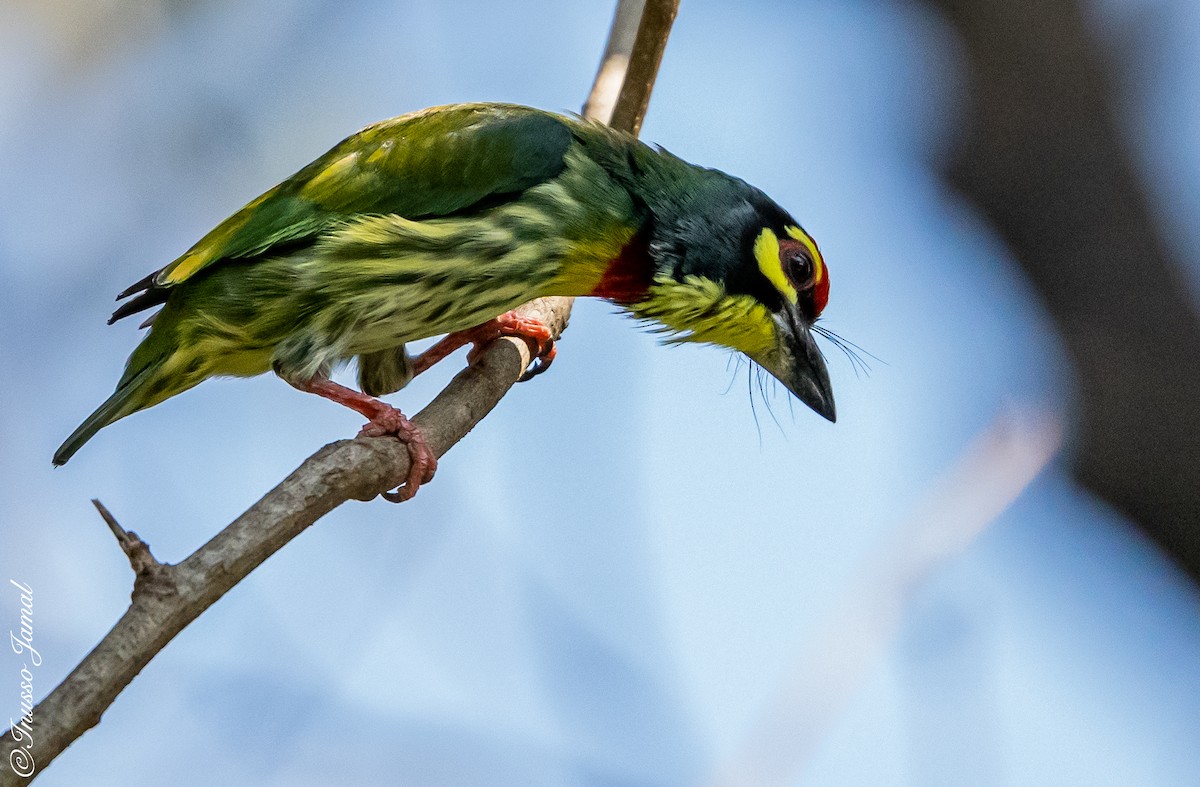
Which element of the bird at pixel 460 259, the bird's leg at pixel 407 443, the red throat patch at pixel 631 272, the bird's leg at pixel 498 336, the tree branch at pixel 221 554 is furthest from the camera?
the bird's leg at pixel 498 336

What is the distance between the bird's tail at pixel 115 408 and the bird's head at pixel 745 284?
135 cm

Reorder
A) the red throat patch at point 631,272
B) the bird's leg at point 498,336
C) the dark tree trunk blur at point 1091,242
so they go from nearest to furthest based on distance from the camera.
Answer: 1. the red throat patch at point 631,272
2. the bird's leg at point 498,336
3. the dark tree trunk blur at point 1091,242

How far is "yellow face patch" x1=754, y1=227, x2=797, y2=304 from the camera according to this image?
3682 mm

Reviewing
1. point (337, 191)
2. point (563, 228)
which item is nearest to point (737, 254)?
point (563, 228)

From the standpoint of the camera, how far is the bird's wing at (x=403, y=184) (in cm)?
350

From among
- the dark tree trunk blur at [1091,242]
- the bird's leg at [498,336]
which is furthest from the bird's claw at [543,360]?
the dark tree trunk blur at [1091,242]

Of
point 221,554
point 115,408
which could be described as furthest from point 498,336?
point 221,554

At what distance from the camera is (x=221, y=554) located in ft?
7.33

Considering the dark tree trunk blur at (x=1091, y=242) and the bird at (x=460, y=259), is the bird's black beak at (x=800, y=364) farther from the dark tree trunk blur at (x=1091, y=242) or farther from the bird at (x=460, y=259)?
the dark tree trunk blur at (x=1091, y=242)

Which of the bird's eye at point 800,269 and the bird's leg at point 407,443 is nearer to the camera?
the bird's leg at point 407,443

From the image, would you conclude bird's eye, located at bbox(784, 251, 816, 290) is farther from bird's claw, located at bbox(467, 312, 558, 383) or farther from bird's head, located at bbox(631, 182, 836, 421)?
bird's claw, located at bbox(467, 312, 558, 383)

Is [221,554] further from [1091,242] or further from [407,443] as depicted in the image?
[1091,242]

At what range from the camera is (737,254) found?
366 cm

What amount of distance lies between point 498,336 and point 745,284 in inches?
29.1
